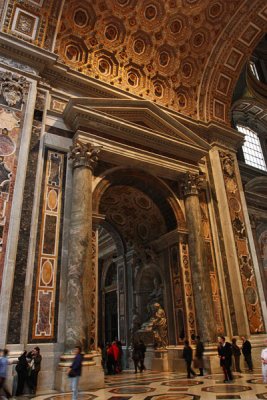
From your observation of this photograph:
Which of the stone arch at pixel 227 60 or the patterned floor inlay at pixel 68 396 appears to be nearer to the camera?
the patterned floor inlay at pixel 68 396

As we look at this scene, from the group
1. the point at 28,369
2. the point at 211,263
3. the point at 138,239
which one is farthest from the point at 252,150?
the point at 28,369

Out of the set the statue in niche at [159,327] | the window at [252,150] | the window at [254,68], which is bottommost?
the statue in niche at [159,327]

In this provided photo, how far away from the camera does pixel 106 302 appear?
15281 mm

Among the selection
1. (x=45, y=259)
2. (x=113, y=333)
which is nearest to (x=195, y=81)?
(x=45, y=259)

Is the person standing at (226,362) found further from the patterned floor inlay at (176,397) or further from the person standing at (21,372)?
the person standing at (21,372)

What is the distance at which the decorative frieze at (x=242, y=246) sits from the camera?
10.7m

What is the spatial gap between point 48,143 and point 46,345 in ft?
16.8

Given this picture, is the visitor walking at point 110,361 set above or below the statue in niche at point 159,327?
below

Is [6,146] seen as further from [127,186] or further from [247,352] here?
[247,352]

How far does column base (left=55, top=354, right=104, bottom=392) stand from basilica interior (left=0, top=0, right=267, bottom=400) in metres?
0.03

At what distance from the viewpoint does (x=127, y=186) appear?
36.3 feet

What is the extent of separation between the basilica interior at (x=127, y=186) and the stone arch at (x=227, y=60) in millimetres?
45

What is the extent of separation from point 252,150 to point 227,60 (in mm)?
5207

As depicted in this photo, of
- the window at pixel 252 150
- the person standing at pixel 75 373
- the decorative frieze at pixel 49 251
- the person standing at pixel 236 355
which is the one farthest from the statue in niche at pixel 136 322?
the window at pixel 252 150
